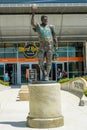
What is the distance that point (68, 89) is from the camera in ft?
93.7

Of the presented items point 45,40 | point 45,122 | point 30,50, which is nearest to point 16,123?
point 45,122

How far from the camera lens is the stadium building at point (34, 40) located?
159 feet

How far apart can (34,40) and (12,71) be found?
16.0ft

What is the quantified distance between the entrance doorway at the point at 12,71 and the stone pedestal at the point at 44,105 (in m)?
38.4

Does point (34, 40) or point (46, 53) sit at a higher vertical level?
point (46, 53)

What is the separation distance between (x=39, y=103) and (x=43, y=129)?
825mm

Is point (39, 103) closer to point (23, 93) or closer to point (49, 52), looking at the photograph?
point (49, 52)

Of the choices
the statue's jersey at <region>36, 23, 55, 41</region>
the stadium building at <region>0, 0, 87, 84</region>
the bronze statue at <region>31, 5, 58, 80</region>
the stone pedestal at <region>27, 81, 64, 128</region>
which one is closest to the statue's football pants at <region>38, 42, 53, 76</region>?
the bronze statue at <region>31, 5, 58, 80</region>

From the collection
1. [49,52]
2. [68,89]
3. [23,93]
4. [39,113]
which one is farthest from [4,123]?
[68,89]

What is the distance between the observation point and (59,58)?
50000mm

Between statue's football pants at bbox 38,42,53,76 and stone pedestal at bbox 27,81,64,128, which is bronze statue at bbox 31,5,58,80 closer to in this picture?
statue's football pants at bbox 38,42,53,76

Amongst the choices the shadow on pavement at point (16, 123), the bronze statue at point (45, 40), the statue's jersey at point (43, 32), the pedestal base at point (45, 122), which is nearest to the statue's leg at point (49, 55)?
the bronze statue at point (45, 40)

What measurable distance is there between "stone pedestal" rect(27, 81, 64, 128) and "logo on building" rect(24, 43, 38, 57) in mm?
38379

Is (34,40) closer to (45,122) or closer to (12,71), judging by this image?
(12,71)
